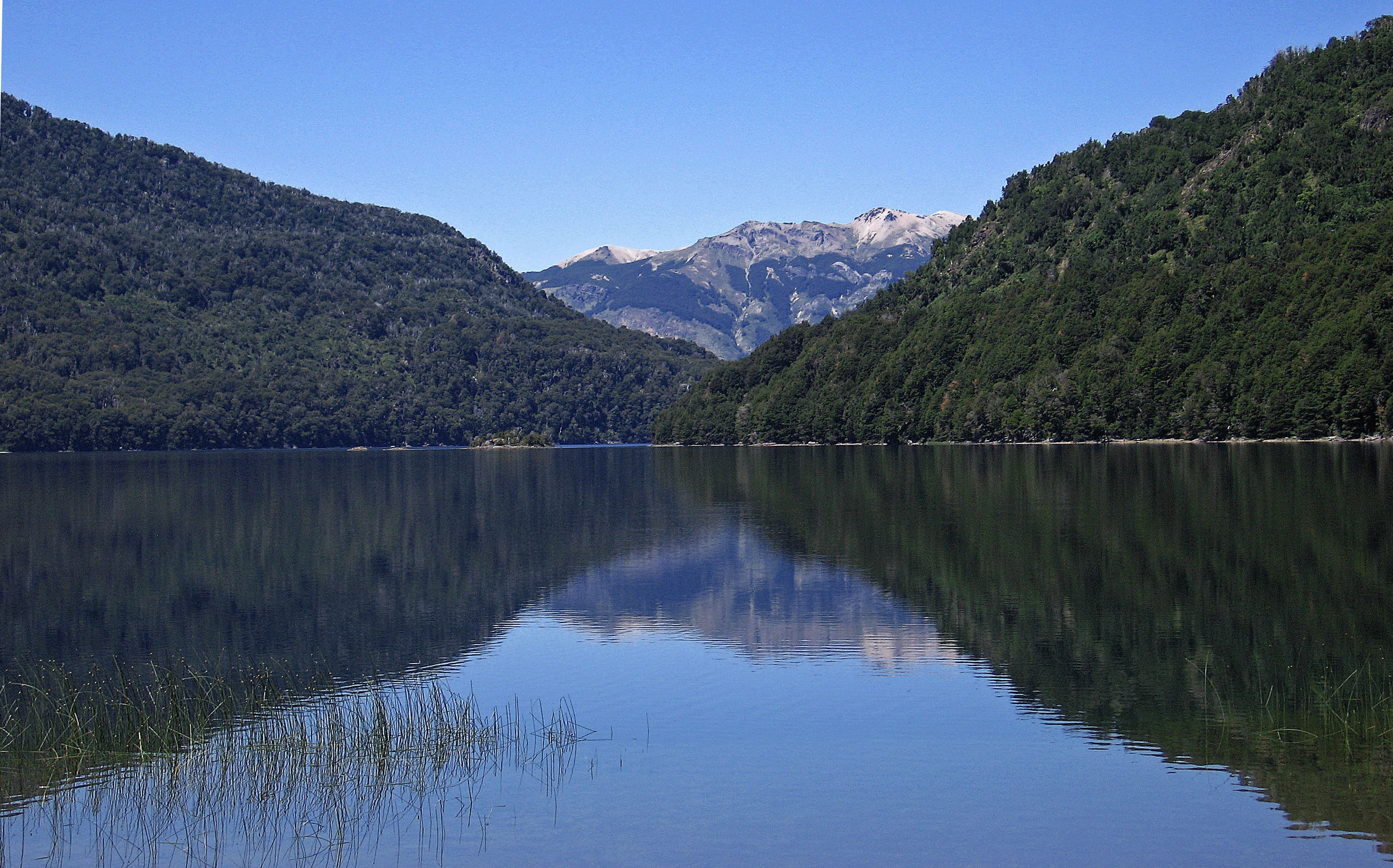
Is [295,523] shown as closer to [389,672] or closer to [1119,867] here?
[389,672]

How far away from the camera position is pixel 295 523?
70750 millimetres

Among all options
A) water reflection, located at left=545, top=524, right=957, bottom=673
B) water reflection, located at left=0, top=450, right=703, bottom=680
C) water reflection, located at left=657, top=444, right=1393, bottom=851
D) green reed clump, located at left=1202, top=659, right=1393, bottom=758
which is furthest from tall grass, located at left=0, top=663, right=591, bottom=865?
green reed clump, located at left=1202, top=659, right=1393, bottom=758

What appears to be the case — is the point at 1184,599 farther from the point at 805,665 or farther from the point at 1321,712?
the point at 805,665

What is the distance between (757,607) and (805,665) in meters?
9.08

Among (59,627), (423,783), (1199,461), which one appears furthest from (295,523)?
(1199,461)

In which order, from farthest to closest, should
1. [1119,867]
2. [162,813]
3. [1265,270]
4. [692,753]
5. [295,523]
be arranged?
[1265,270] < [295,523] < [692,753] < [162,813] < [1119,867]

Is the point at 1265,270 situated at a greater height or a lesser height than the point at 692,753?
greater

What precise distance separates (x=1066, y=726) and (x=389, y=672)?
16903 millimetres

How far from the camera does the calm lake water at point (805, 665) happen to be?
691 inches

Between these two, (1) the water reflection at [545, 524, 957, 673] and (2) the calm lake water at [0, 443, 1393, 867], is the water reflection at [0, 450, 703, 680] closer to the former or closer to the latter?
(2) the calm lake water at [0, 443, 1393, 867]

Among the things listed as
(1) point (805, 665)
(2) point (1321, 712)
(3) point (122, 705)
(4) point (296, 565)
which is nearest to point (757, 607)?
(1) point (805, 665)

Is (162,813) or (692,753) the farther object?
(692,753)

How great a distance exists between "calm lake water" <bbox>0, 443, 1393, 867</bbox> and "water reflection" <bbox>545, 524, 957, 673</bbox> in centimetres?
23

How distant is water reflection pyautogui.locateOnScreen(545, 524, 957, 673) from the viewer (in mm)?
31844
